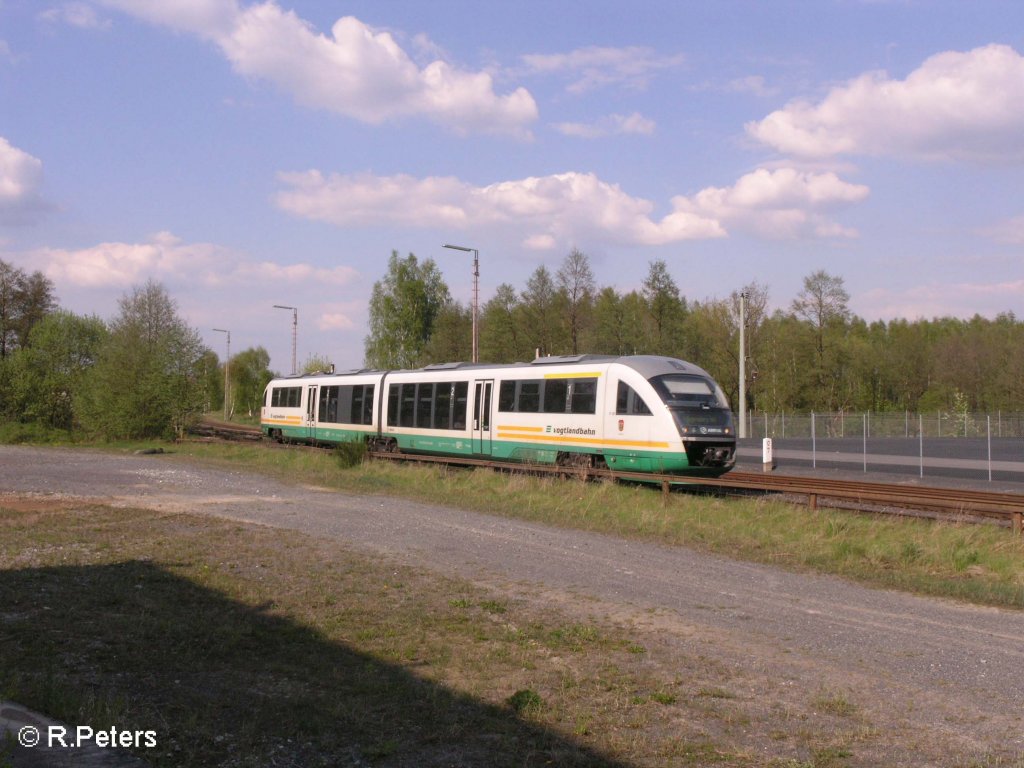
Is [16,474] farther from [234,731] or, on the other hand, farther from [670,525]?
[234,731]

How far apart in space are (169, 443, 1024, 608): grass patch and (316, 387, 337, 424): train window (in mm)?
10401

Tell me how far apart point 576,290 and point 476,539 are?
46627 mm

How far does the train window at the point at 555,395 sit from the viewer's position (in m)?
22.1

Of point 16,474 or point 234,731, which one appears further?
point 16,474

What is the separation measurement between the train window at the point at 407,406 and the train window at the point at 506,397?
474 centimetres

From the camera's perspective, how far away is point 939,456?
3741 centimetres

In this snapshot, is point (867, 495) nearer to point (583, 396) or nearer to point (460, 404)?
point (583, 396)

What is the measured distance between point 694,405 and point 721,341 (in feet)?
147

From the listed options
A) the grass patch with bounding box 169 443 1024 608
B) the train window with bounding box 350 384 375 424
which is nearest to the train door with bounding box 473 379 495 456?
the grass patch with bounding box 169 443 1024 608

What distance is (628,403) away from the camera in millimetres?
20156

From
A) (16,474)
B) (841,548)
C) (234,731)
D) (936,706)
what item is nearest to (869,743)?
(936,706)

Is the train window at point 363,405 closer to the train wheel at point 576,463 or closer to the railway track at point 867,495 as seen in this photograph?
the railway track at point 867,495

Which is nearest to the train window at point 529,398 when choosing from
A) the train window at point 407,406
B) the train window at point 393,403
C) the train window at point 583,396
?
the train window at point 583,396

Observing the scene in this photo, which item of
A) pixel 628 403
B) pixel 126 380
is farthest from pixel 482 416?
pixel 126 380
